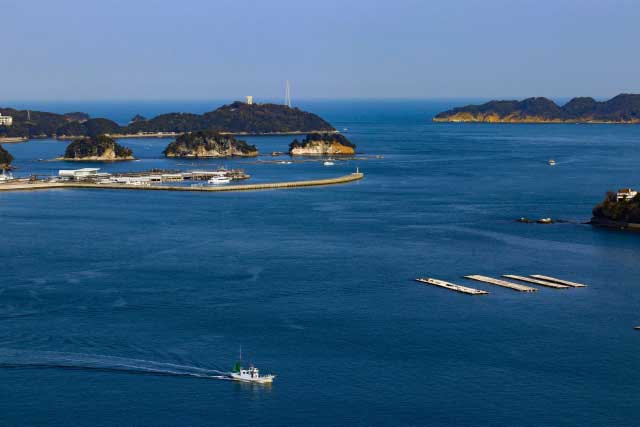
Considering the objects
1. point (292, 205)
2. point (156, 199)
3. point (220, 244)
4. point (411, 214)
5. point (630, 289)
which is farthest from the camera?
point (156, 199)

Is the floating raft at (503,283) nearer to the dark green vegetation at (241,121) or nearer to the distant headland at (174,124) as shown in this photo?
the distant headland at (174,124)

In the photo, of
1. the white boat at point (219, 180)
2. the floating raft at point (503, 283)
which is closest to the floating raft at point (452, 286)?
the floating raft at point (503, 283)

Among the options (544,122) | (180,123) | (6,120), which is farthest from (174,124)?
(544,122)

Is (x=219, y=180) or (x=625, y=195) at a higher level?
(x=625, y=195)

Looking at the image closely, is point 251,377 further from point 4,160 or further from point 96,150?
point 96,150

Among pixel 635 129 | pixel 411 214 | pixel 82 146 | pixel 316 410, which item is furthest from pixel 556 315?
pixel 635 129

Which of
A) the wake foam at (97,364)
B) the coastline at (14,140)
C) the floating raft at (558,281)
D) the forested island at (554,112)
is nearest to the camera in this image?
the wake foam at (97,364)

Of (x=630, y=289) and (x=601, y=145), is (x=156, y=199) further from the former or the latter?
(x=601, y=145)
